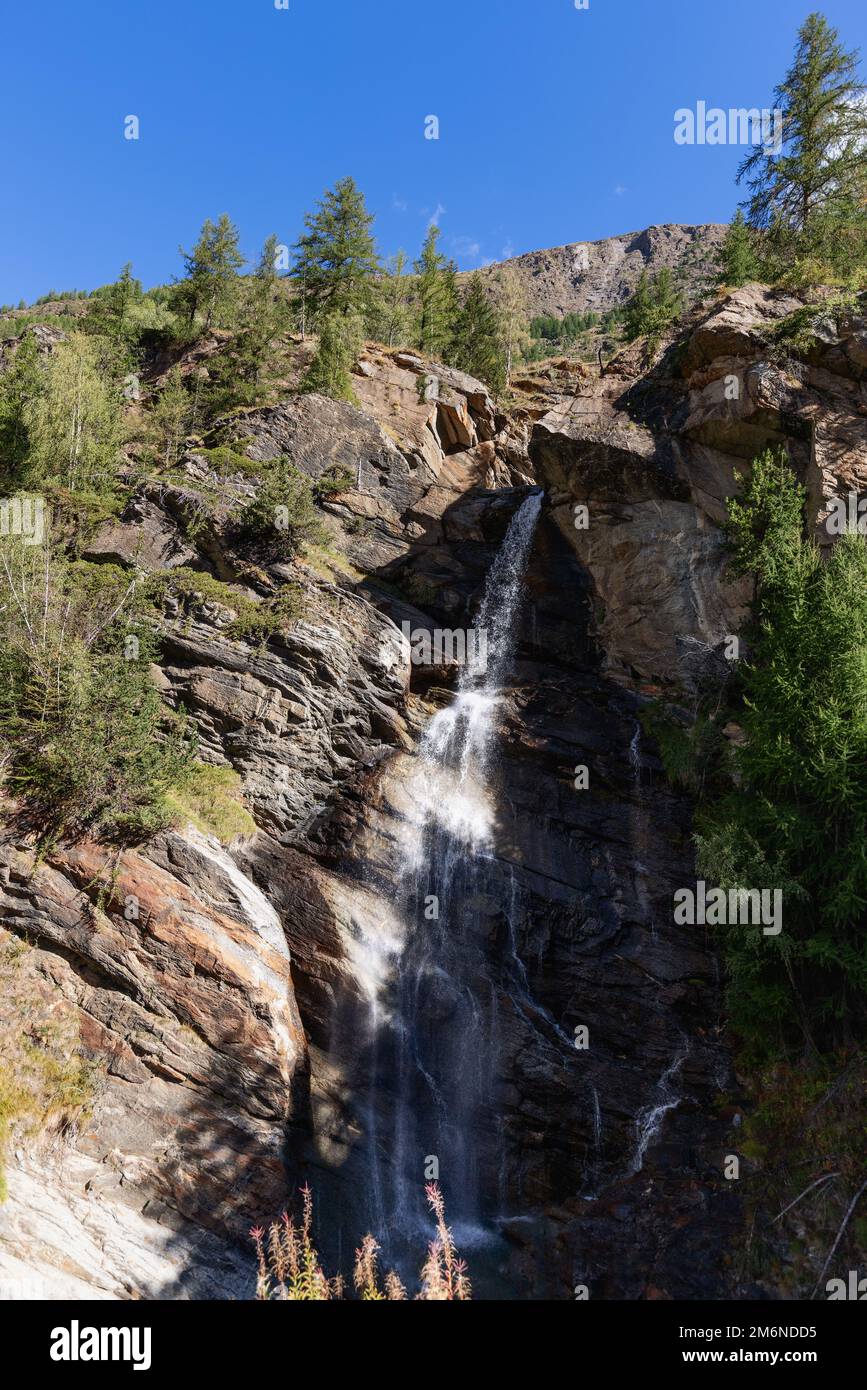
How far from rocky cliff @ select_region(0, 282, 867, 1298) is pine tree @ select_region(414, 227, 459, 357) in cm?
1626

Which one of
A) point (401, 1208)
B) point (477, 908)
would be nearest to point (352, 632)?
point (477, 908)

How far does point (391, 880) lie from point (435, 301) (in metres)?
37.9

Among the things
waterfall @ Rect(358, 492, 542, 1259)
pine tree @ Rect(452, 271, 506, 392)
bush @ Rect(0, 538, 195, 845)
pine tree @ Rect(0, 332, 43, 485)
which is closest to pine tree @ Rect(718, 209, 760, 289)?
pine tree @ Rect(452, 271, 506, 392)

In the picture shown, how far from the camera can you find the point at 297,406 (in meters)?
27.3

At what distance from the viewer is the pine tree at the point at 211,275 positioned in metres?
38.7

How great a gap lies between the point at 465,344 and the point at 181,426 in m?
18.2

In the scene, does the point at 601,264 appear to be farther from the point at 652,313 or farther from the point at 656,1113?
the point at 656,1113

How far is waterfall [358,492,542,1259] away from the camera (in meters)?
13.4

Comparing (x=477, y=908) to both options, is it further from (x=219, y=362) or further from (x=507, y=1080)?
(x=219, y=362)

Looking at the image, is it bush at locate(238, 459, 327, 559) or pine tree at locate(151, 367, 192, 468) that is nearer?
bush at locate(238, 459, 327, 559)

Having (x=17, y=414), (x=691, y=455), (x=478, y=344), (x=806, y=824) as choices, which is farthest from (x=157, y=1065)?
(x=478, y=344)

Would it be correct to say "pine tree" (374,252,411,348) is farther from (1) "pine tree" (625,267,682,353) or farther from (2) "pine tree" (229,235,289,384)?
(1) "pine tree" (625,267,682,353)

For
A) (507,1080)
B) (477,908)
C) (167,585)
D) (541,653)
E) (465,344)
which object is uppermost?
(465,344)

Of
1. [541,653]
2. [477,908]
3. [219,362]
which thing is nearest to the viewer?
[477,908]
